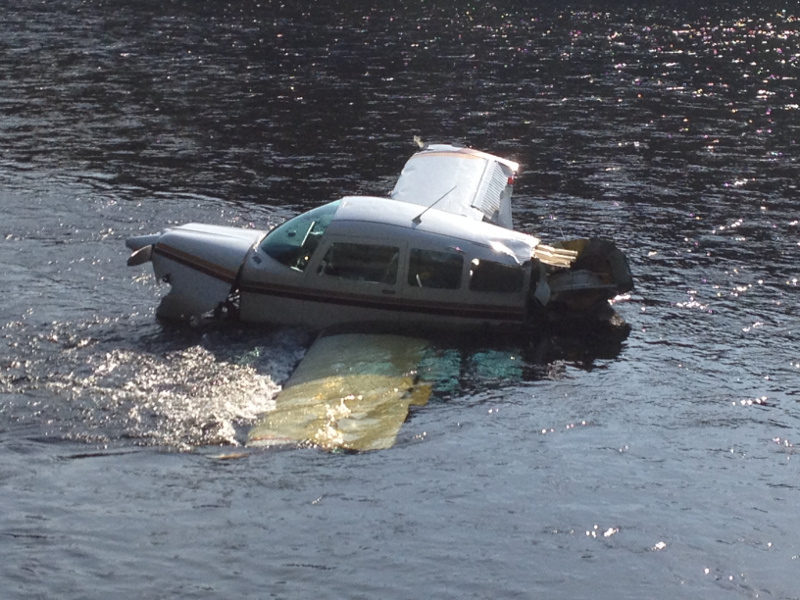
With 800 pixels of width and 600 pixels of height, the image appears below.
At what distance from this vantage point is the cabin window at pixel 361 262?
70.7 ft

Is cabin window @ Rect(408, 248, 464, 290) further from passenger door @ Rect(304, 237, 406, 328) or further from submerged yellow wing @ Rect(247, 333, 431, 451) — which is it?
submerged yellow wing @ Rect(247, 333, 431, 451)

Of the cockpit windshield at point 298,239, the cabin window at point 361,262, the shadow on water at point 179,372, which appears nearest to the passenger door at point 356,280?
the cabin window at point 361,262

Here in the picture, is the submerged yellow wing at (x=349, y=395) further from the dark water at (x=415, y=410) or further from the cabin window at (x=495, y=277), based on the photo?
the cabin window at (x=495, y=277)

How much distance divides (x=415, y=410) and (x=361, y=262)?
3.92m

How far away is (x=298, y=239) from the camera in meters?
22.0

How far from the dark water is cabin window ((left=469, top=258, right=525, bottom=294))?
1208 mm

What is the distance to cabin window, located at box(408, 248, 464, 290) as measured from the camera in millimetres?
21453

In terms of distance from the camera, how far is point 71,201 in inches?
1214

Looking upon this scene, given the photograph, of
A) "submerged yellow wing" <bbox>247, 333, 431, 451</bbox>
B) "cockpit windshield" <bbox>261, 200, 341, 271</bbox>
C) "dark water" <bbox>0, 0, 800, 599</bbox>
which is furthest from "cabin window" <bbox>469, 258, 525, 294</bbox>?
"cockpit windshield" <bbox>261, 200, 341, 271</bbox>

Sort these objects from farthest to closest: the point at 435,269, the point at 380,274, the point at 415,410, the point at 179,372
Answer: the point at 380,274 → the point at 435,269 → the point at 179,372 → the point at 415,410

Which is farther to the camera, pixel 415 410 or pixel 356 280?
pixel 356 280

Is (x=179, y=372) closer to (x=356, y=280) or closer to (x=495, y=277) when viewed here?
(x=356, y=280)

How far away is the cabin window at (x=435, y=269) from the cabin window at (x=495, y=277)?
0.99 ft

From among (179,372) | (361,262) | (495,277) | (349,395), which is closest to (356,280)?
(361,262)
